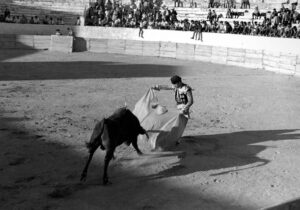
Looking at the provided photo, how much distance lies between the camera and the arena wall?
2081cm

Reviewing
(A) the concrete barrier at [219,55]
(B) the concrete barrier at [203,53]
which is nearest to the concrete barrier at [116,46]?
(B) the concrete barrier at [203,53]

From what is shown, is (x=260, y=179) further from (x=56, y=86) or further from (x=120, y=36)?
(x=120, y=36)

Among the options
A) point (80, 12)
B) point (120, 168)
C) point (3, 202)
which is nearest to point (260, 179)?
point (120, 168)

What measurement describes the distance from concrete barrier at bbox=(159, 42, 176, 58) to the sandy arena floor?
813 centimetres

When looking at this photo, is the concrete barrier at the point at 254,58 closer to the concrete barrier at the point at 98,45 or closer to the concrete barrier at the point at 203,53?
the concrete barrier at the point at 203,53

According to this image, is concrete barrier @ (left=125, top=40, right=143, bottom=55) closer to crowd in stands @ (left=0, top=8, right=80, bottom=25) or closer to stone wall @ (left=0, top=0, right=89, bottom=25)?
crowd in stands @ (left=0, top=8, right=80, bottom=25)

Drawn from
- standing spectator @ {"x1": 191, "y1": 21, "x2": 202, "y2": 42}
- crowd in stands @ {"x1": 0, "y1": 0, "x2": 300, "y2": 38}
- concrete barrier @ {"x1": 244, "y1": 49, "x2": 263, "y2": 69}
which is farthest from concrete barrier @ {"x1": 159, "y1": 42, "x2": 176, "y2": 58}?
concrete barrier @ {"x1": 244, "y1": 49, "x2": 263, "y2": 69}

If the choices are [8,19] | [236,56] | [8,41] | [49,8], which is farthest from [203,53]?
[49,8]

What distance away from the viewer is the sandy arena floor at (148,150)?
629cm

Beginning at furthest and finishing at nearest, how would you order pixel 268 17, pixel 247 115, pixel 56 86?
pixel 268 17 < pixel 56 86 < pixel 247 115

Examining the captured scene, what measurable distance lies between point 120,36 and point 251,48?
28.3 ft

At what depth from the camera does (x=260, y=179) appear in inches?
281

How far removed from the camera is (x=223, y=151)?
28.0ft

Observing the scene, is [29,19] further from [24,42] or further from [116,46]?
[116,46]
